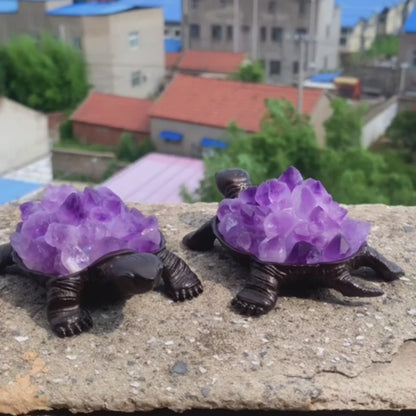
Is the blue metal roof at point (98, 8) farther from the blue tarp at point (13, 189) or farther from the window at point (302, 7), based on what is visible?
the blue tarp at point (13, 189)

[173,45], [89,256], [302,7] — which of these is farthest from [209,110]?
[89,256]

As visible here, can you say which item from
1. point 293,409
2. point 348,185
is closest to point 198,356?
point 293,409

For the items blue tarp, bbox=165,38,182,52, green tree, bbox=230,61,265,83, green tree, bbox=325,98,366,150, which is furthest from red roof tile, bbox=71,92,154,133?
blue tarp, bbox=165,38,182,52

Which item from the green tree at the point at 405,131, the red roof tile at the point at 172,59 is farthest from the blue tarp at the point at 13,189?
the red roof tile at the point at 172,59

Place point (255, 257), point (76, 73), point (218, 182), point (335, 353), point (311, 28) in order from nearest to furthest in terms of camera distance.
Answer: point (335, 353) < point (255, 257) < point (218, 182) < point (76, 73) < point (311, 28)

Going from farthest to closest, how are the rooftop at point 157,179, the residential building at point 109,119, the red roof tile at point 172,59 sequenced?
the red roof tile at point 172,59, the residential building at point 109,119, the rooftop at point 157,179

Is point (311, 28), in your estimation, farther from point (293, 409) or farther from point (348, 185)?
point (293, 409)

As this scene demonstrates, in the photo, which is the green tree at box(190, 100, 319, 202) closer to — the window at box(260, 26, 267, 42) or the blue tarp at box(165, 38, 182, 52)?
the window at box(260, 26, 267, 42)
